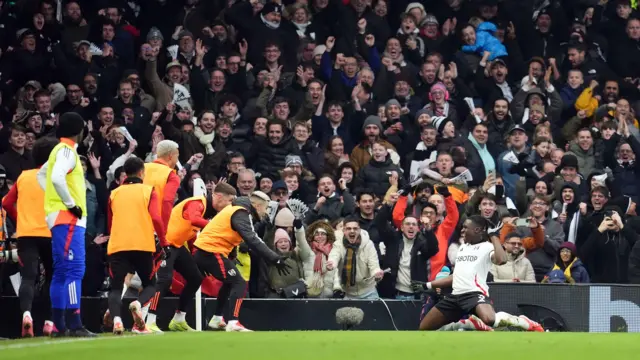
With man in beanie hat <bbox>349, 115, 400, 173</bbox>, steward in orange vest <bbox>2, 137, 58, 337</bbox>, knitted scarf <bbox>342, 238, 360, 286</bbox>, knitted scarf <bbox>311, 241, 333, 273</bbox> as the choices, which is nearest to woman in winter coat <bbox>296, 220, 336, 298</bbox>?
knitted scarf <bbox>311, 241, 333, 273</bbox>

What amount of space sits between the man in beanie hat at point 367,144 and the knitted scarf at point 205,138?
222 cm

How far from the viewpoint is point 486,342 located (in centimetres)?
1271

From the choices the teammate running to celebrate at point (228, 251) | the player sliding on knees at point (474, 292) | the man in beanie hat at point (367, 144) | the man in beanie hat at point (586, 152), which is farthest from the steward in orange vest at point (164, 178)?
the man in beanie hat at point (586, 152)

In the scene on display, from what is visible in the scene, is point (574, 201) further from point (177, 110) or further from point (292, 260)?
point (177, 110)

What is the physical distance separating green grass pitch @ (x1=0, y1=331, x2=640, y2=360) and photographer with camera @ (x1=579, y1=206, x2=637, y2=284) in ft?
17.4

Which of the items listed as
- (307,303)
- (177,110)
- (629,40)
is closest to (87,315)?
(307,303)

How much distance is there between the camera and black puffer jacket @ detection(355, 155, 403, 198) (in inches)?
814

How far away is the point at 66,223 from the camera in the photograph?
13367mm

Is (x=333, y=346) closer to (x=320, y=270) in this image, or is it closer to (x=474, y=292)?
(x=474, y=292)

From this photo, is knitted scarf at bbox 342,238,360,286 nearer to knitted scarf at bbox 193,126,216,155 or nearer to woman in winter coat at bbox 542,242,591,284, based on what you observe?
woman in winter coat at bbox 542,242,591,284

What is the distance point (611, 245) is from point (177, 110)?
282 inches

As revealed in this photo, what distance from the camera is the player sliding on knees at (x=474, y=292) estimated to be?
1644 cm

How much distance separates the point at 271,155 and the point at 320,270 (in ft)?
10.2

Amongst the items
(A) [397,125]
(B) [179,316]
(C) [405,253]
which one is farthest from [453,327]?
(A) [397,125]
